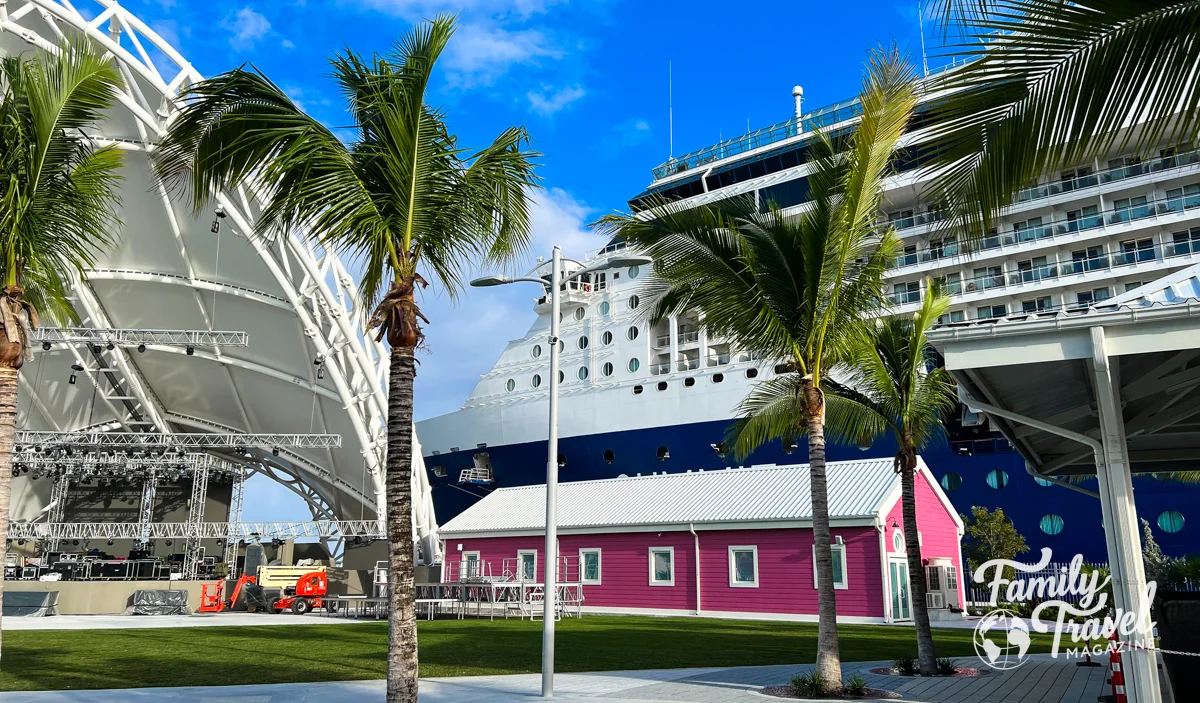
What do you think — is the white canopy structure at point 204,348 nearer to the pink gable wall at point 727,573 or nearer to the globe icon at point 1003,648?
the pink gable wall at point 727,573

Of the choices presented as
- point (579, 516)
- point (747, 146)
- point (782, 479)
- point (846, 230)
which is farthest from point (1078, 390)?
point (747, 146)

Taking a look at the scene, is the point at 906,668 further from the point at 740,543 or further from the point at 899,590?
the point at 740,543

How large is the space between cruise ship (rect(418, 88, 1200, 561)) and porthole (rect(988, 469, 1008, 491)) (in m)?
0.03

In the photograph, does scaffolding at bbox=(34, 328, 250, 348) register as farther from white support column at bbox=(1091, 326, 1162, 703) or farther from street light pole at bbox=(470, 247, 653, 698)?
white support column at bbox=(1091, 326, 1162, 703)

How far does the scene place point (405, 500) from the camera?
307 inches

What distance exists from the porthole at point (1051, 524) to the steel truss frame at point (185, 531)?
2412 centimetres

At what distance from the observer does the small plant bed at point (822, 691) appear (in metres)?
10.8

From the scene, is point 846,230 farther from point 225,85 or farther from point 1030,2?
point 225,85

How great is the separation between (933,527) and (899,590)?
348 centimetres

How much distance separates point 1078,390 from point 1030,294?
21779 mm

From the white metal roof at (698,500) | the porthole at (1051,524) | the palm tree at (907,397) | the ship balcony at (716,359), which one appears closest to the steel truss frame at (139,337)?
the white metal roof at (698,500)

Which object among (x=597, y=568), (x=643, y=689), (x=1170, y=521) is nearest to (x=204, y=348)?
(x=597, y=568)

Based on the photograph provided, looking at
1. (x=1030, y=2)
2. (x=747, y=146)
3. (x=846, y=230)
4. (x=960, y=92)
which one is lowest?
(x=960, y=92)

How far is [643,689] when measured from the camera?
11.3 m
